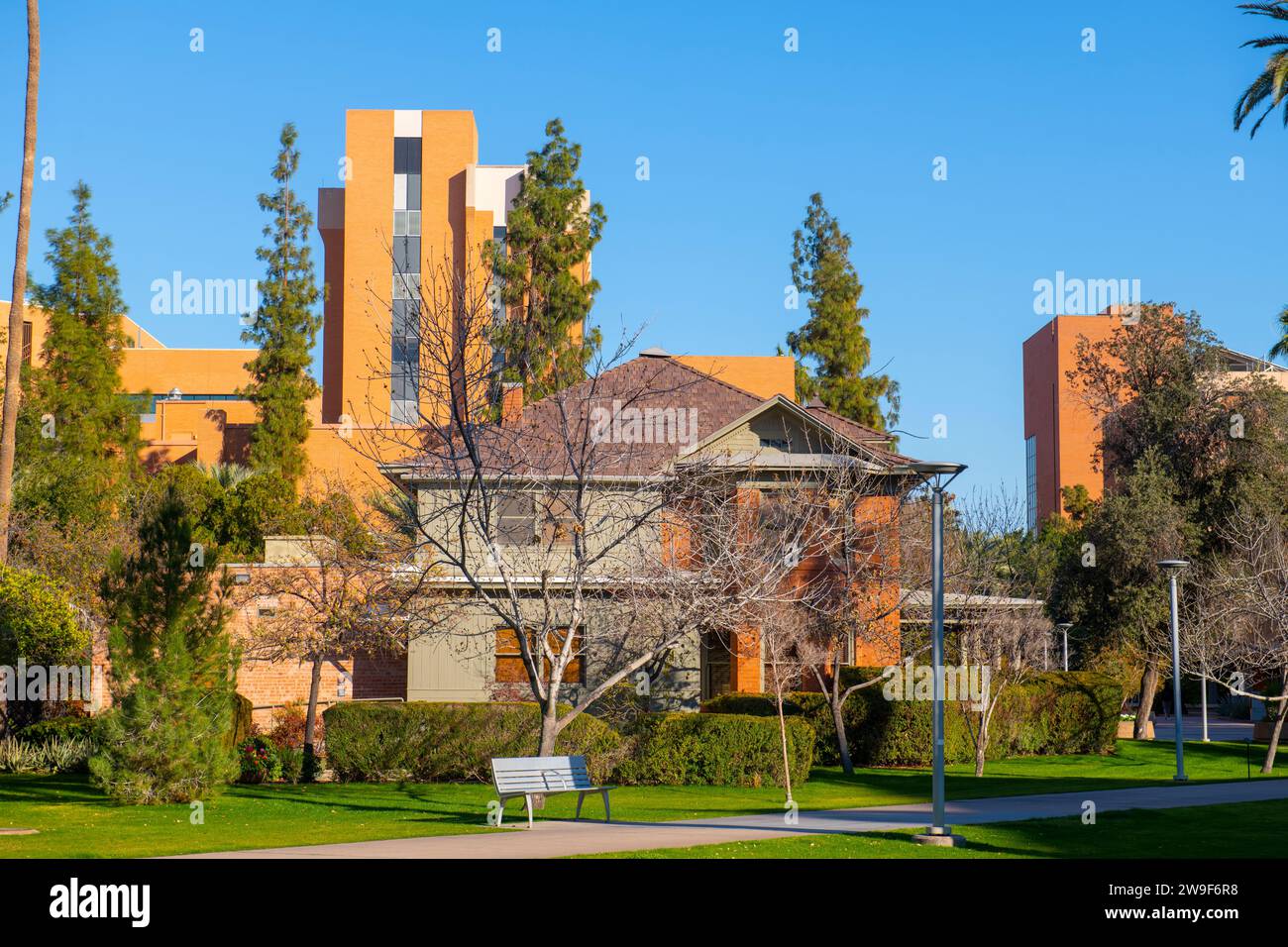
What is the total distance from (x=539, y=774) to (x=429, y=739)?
860cm

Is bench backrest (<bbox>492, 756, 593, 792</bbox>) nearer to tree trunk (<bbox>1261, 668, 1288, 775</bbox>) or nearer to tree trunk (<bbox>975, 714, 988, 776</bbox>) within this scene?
tree trunk (<bbox>975, 714, 988, 776</bbox>)

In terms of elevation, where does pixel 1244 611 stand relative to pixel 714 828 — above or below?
above

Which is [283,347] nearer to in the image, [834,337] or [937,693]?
[834,337]

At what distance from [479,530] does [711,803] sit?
20.7ft

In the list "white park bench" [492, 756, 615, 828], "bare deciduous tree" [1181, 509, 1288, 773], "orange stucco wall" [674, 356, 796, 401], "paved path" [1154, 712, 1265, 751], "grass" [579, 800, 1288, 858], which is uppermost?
"orange stucco wall" [674, 356, 796, 401]

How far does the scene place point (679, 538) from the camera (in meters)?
29.2

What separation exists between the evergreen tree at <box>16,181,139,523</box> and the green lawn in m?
24.2

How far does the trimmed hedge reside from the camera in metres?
30.9

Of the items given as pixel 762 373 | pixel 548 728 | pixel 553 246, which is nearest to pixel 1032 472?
pixel 762 373

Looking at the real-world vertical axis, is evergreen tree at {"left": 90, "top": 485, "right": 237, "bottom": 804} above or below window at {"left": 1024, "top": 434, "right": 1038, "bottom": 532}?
below

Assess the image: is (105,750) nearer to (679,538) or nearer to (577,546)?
(577,546)

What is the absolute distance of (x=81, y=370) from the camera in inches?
1982

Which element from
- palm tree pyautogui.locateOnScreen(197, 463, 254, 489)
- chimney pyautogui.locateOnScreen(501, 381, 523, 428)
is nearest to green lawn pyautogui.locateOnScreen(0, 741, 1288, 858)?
chimney pyautogui.locateOnScreen(501, 381, 523, 428)
